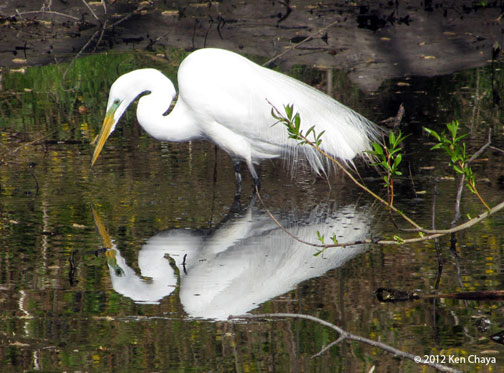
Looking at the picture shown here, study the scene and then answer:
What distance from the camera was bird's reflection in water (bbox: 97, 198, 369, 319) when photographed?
Result: 4820 millimetres

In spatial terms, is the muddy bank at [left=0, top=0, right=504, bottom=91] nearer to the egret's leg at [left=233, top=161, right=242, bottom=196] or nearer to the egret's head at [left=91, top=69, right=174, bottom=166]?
the egret's leg at [left=233, top=161, right=242, bottom=196]

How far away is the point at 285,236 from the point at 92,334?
1958mm

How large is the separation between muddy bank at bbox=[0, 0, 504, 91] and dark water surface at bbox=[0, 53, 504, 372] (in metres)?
3.22

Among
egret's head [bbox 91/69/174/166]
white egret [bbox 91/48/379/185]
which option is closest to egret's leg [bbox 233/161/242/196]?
white egret [bbox 91/48/379/185]

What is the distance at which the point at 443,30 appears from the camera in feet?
43.1

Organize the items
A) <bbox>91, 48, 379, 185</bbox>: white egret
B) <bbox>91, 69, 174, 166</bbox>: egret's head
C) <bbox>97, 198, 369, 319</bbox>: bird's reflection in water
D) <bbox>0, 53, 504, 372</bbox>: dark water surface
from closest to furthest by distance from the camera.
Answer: <bbox>0, 53, 504, 372</bbox>: dark water surface
<bbox>97, 198, 369, 319</bbox>: bird's reflection in water
<bbox>91, 48, 379, 185</bbox>: white egret
<bbox>91, 69, 174, 166</bbox>: egret's head

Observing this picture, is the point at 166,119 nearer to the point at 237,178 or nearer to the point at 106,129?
the point at 106,129

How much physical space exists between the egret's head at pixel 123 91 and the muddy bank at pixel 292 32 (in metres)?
3.81

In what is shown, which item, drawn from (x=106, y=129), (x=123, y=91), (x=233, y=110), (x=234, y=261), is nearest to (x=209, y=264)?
(x=234, y=261)

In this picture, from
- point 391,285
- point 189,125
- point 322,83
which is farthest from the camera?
point 322,83

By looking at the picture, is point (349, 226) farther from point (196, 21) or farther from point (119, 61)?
point (196, 21)

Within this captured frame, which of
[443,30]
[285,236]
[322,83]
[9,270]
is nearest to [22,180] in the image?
[9,270]

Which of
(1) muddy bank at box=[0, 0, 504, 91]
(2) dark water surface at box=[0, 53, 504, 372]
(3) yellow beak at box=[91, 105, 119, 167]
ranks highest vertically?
(1) muddy bank at box=[0, 0, 504, 91]

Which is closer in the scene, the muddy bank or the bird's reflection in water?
the bird's reflection in water
